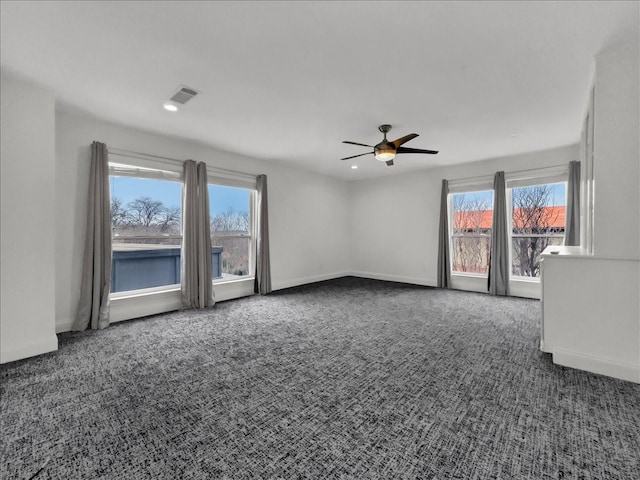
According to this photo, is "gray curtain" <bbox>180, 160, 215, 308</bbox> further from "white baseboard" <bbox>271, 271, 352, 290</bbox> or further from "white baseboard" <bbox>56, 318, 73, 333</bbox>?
"white baseboard" <bbox>271, 271, 352, 290</bbox>

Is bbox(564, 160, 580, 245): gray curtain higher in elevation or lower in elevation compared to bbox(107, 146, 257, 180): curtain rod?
lower

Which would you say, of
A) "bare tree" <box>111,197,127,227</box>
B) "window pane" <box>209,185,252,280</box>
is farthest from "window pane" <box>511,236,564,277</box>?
"bare tree" <box>111,197,127,227</box>

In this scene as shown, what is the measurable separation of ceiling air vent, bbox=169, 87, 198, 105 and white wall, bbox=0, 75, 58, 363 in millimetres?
1177

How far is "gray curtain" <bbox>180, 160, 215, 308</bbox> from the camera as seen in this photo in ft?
14.4

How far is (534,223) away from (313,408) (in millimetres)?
5263

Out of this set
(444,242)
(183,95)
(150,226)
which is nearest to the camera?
(183,95)

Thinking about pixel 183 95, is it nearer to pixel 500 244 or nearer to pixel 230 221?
pixel 230 221

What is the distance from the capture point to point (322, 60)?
237 cm

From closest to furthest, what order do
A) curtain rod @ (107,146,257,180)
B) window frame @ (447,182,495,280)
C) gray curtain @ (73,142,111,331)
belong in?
gray curtain @ (73,142,111,331) < curtain rod @ (107,146,257,180) < window frame @ (447,182,495,280)

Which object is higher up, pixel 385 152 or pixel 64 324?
pixel 385 152

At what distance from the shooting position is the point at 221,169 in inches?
193

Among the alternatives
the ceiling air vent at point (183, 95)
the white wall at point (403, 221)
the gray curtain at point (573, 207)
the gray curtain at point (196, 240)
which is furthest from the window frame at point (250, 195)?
the gray curtain at point (573, 207)

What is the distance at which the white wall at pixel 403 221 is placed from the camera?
5802mm

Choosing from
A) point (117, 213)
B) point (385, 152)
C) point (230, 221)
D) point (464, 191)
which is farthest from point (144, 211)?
point (464, 191)
